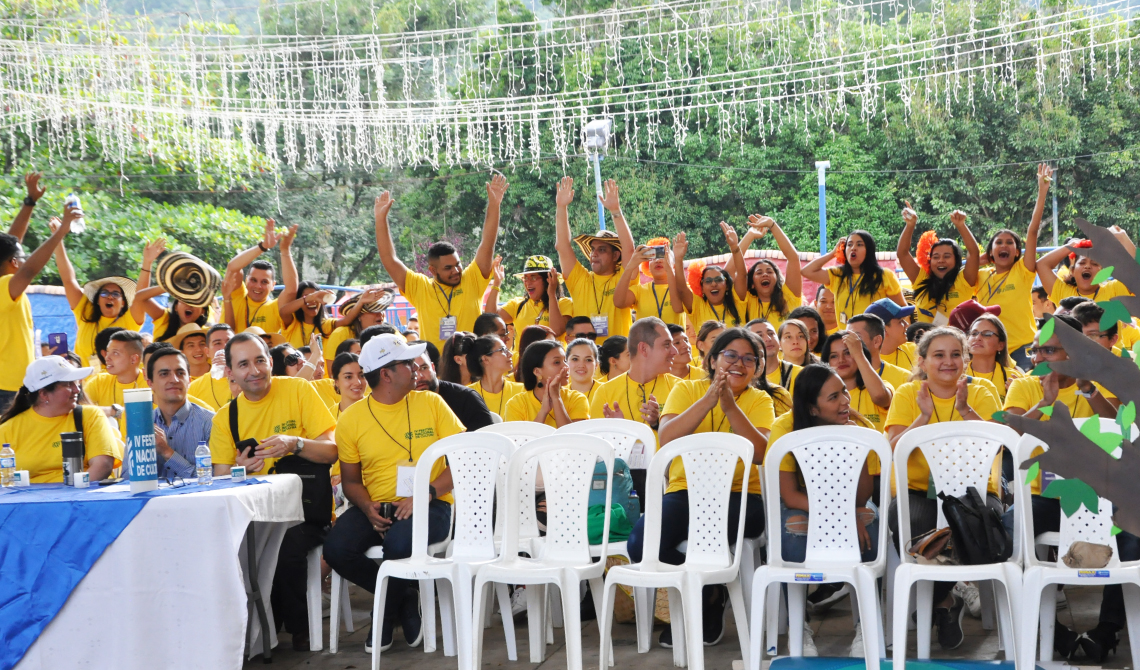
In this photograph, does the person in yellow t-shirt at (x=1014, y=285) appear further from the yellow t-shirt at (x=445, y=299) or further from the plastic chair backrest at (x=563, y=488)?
the plastic chair backrest at (x=563, y=488)

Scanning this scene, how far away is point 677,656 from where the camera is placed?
4.32 metres

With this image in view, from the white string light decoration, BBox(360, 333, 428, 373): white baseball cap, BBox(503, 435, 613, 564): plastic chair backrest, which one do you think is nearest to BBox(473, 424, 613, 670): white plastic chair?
BBox(503, 435, 613, 564): plastic chair backrest

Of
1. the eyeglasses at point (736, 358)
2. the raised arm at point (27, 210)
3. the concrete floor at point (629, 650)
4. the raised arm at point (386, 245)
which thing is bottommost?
the concrete floor at point (629, 650)

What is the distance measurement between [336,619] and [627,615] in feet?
4.41

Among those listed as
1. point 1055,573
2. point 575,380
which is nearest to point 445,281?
point 575,380

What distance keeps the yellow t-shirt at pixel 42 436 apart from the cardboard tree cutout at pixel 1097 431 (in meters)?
4.34

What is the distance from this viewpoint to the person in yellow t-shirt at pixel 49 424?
4.79m

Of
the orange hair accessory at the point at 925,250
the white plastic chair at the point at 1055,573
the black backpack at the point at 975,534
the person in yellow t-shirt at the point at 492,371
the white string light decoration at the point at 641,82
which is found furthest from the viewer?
the white string light decoration at the point at 641,82

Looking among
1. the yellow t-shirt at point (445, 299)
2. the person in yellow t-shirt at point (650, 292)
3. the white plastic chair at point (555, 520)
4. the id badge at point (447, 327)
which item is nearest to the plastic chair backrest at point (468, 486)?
the white plastic chair at point (555, 520)

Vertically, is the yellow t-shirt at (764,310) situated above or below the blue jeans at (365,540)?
above

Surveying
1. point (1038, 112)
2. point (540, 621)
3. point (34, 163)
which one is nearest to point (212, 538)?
point (540, 621)

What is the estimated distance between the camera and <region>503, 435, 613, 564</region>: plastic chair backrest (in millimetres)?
4402

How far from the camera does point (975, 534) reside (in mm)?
3857

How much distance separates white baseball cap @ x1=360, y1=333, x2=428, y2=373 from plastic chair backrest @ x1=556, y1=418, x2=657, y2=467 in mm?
790
